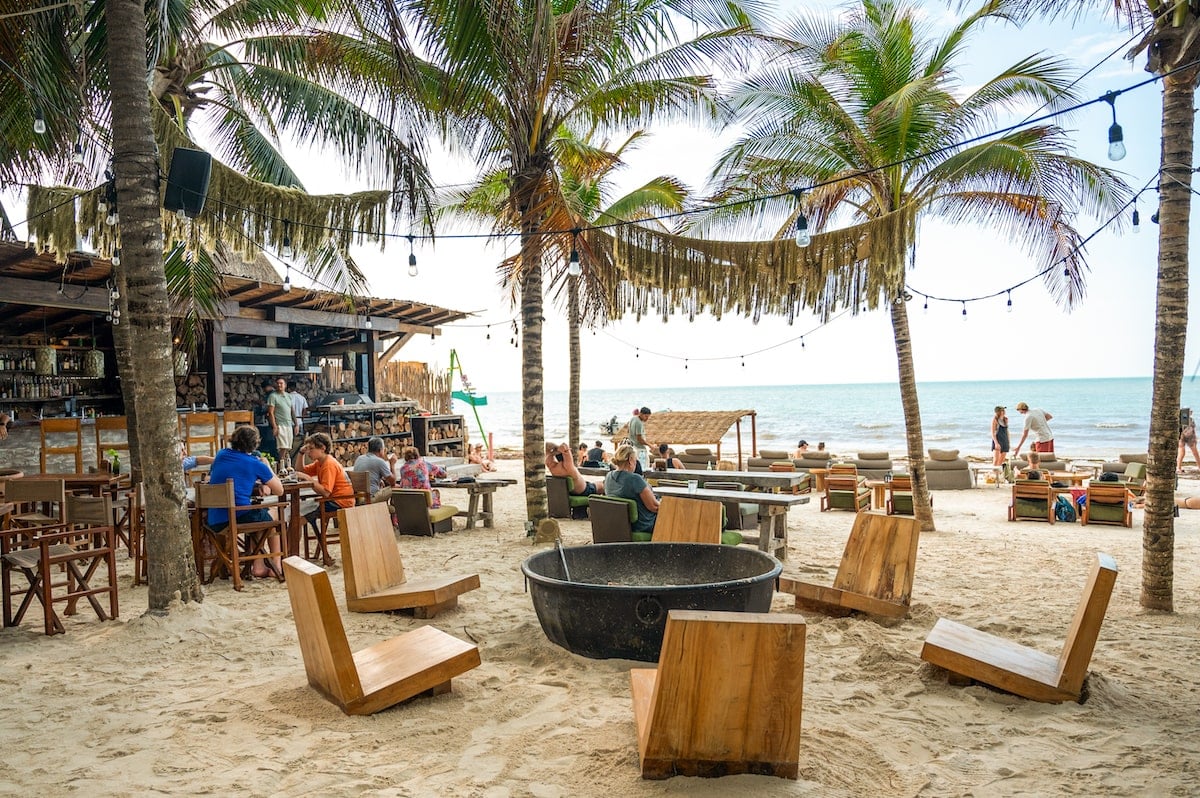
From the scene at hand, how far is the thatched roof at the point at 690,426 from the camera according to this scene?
646 inches

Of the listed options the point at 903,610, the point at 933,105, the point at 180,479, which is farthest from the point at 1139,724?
the point at 933,105

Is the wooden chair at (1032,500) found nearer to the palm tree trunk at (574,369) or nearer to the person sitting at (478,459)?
the palm tree trunk at (574,369)

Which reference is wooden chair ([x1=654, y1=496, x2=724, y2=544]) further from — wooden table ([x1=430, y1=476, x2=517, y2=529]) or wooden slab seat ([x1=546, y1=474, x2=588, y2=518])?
wooden table ([x1=430, y1=476, x2=517, y2=529])

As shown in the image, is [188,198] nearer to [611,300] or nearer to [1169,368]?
[611,300]

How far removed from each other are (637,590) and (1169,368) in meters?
4.20

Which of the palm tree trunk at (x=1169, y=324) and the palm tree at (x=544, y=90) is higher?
the palm tree at (x=544, y=90)

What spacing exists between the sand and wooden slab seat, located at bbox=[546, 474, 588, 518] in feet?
12.4

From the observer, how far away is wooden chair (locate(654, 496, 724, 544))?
5.51 meters

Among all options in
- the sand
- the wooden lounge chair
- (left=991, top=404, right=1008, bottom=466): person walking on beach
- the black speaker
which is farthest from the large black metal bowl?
(left=991, top=404, right=1008, bottom=466): person walking on beach

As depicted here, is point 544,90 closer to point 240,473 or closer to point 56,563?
point 240,473

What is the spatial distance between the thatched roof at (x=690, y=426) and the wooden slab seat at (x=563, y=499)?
6962mm

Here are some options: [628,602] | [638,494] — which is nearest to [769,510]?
[638,494]

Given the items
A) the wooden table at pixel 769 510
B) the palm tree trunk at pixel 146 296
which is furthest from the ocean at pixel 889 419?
the palm tree trunk at pixel 146 296

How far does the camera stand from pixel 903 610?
16.5 ft
